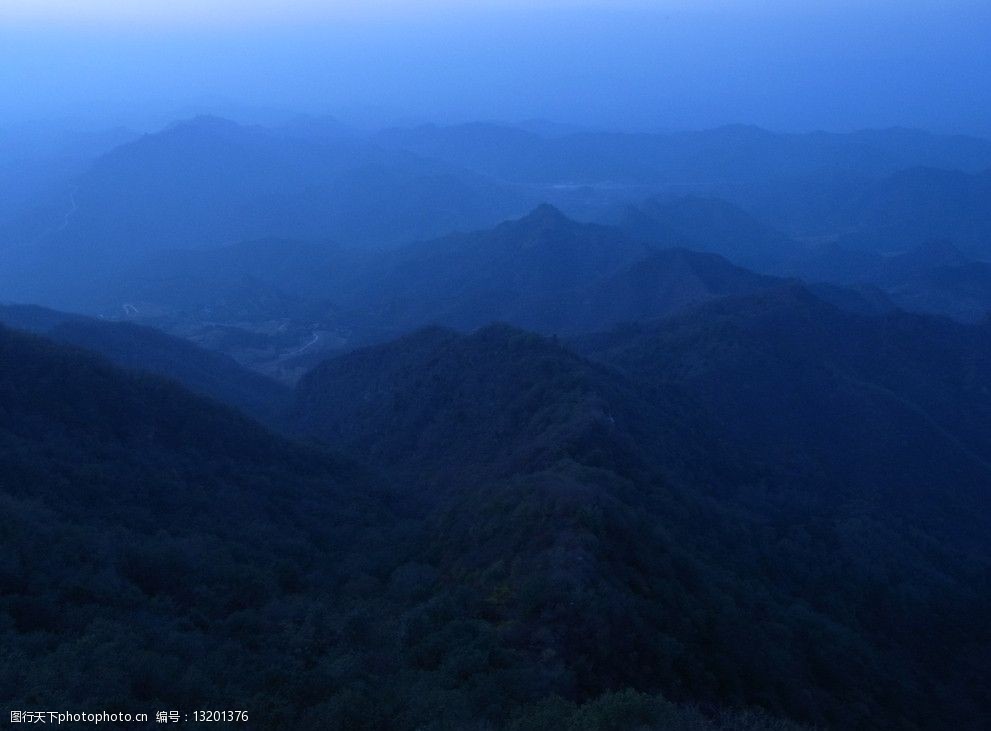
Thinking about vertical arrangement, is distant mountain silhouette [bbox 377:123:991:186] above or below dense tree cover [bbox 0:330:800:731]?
above

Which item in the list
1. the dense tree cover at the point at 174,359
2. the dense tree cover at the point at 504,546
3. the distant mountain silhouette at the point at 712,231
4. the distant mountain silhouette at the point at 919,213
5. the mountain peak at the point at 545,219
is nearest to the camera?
the dense tree cover at the point at 504,546

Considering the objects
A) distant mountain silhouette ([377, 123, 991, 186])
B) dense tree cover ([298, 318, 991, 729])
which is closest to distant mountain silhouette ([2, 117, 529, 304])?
distant mountain silhouette ([377, 123, 991, 186])

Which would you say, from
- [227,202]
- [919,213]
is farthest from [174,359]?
[919,213]

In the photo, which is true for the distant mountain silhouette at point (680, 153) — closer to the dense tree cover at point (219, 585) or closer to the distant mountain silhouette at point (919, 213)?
the distant mountain silhouette at point (919, 213)

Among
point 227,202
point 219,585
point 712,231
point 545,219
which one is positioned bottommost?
point 219,585

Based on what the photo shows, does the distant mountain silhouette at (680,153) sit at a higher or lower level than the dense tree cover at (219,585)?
higher

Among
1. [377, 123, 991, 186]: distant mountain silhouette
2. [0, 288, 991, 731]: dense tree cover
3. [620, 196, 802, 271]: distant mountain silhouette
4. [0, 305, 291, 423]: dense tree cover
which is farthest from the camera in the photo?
[377, 123, 991, 186]: distant mountain silhouette

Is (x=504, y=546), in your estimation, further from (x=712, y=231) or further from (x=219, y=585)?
(x=712, y=231)

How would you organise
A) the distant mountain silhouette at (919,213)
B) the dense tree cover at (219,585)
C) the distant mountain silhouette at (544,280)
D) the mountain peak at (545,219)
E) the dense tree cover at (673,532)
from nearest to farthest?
the dense tree cover at (219,585) → the dense tree cover at (673,532) → the distant mountain silhouette at (544,280) → the mountain peak at (545,219) → the distant mountain silhouette at (919,213)

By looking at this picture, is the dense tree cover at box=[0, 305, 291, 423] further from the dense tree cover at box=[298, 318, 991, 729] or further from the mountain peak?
the mountain peak

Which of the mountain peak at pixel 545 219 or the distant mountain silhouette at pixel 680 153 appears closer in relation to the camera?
the mountain peak at pixel 545 219

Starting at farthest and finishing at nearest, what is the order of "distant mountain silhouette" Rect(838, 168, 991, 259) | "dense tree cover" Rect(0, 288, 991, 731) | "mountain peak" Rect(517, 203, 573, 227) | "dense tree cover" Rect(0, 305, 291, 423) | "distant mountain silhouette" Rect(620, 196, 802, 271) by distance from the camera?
"distant mountain silhouette" Rect(838, 168, 991, 259) < "distant mountain silhouette" Rect(620, 196, 802, 271) < "mountain peak" Rect(517, 203, 573, 227) < "dense tree cover" Rect(0, 305, 291, 423) < "dense tree cover" Rect(0, 288, 991, 731)

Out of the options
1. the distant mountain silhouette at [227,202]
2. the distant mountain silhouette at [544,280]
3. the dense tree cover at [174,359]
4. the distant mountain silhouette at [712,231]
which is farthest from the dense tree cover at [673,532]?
the distant mountain silhouette at [227,202]
